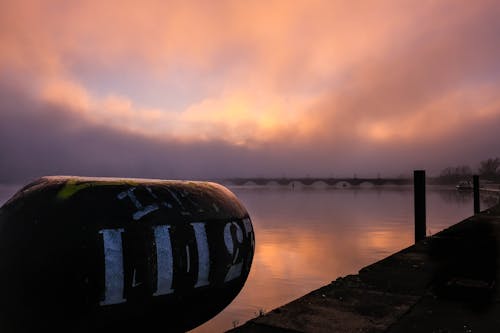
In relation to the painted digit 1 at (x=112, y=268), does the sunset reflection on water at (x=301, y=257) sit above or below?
below

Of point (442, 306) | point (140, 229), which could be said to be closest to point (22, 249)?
point (140, 229)

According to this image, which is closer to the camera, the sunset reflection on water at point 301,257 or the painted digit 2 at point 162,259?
the painted digit 2 at point 162,259

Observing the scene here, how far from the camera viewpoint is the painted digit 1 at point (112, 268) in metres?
2.74

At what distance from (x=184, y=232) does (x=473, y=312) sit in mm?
3762

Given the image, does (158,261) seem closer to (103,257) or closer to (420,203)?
(103,257)

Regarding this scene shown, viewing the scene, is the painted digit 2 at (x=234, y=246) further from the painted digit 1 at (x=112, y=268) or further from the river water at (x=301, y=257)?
the river water at (x=301, y=257)

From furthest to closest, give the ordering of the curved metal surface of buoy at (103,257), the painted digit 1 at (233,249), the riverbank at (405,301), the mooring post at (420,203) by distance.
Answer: the mooring post at (420,203) → the riverbank at (405,301) → the painted digit 1 at (233,249) → the curved metal surface of buoy at (103,257)

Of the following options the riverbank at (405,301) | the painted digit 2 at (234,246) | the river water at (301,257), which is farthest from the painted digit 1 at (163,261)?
the river water at (301,257)

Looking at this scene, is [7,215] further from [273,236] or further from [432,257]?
[273,236]

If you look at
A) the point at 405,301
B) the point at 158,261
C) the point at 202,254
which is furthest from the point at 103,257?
the point at 405,301

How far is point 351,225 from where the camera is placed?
113 ft

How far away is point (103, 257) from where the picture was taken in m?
2.73

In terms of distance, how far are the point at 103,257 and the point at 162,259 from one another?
386 millimetres

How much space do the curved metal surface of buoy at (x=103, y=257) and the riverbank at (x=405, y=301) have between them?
1830 mm
